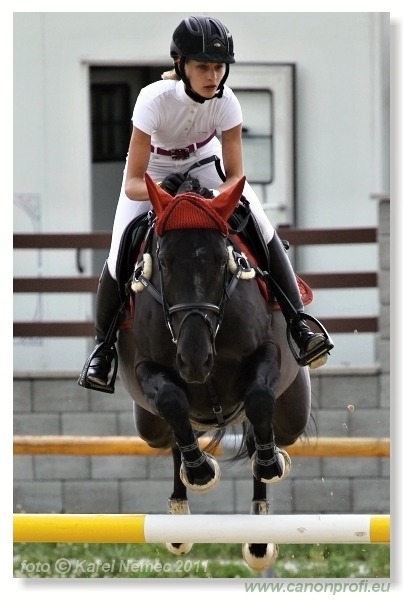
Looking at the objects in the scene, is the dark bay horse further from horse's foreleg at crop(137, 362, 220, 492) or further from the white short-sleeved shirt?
the white short-sleeved shirt

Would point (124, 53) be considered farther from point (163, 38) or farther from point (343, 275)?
point (343, 275)

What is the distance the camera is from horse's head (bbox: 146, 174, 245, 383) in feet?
13.0

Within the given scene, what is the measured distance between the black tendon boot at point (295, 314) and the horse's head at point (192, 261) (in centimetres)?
52

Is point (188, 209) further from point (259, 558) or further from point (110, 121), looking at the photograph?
point (110, 121)

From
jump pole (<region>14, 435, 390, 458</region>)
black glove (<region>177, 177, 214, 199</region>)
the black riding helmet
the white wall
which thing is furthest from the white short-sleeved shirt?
the white wall

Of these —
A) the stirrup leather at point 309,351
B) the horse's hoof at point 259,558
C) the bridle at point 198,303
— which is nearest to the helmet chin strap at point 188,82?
the bridle at point 198,303

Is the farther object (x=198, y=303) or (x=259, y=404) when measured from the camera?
(x=259, y=404)

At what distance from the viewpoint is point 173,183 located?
→ 14.3 ft

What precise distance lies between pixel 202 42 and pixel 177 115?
0.32 m

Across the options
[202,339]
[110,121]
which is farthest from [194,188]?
[110,121]

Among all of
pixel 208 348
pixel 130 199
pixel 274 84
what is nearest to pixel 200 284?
pixel 208 348

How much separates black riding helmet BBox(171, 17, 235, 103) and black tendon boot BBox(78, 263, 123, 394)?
2.87 feet

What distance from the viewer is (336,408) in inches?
292

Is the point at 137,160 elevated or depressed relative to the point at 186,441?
elevated
